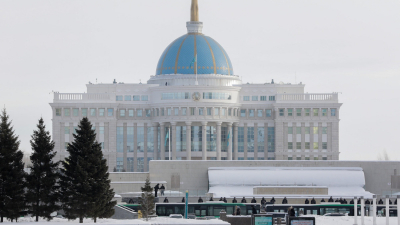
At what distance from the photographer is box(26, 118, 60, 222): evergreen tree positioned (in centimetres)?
6825

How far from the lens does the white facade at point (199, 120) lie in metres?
136

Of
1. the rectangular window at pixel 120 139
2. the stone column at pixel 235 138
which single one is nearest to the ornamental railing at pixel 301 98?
the stone column at pixel 235 138

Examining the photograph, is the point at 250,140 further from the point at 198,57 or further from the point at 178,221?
the point at 178,221

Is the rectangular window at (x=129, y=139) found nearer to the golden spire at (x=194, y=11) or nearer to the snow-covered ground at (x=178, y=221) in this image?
the golden spire at (x=194, y=11)

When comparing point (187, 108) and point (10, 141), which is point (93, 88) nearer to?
point (187, 108)

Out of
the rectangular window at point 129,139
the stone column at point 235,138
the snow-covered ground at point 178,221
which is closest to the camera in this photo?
the snow-covered ground at point 178,221

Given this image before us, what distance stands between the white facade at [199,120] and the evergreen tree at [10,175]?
65.5 meters

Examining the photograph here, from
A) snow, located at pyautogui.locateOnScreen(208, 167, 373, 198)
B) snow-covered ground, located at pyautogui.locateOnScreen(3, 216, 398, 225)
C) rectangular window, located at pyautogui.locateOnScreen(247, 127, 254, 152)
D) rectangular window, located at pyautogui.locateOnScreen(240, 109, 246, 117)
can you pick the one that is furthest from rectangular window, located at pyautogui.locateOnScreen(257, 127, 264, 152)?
snow-covered ground, located at pyautogui.locateOnScreen(3, 216, 398, 225)

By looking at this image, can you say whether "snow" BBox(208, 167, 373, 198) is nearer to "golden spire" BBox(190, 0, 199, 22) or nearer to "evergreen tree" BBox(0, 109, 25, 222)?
"evergreen tree" BBox(0, 109, 25, 222)

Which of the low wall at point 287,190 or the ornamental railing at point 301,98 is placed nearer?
the low wall at point 287,190

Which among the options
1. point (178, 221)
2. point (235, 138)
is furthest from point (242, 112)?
point (178, 221)

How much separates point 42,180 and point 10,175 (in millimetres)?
2219

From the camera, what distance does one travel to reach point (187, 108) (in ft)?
Result: 445

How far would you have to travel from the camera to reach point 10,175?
68.8 meters
